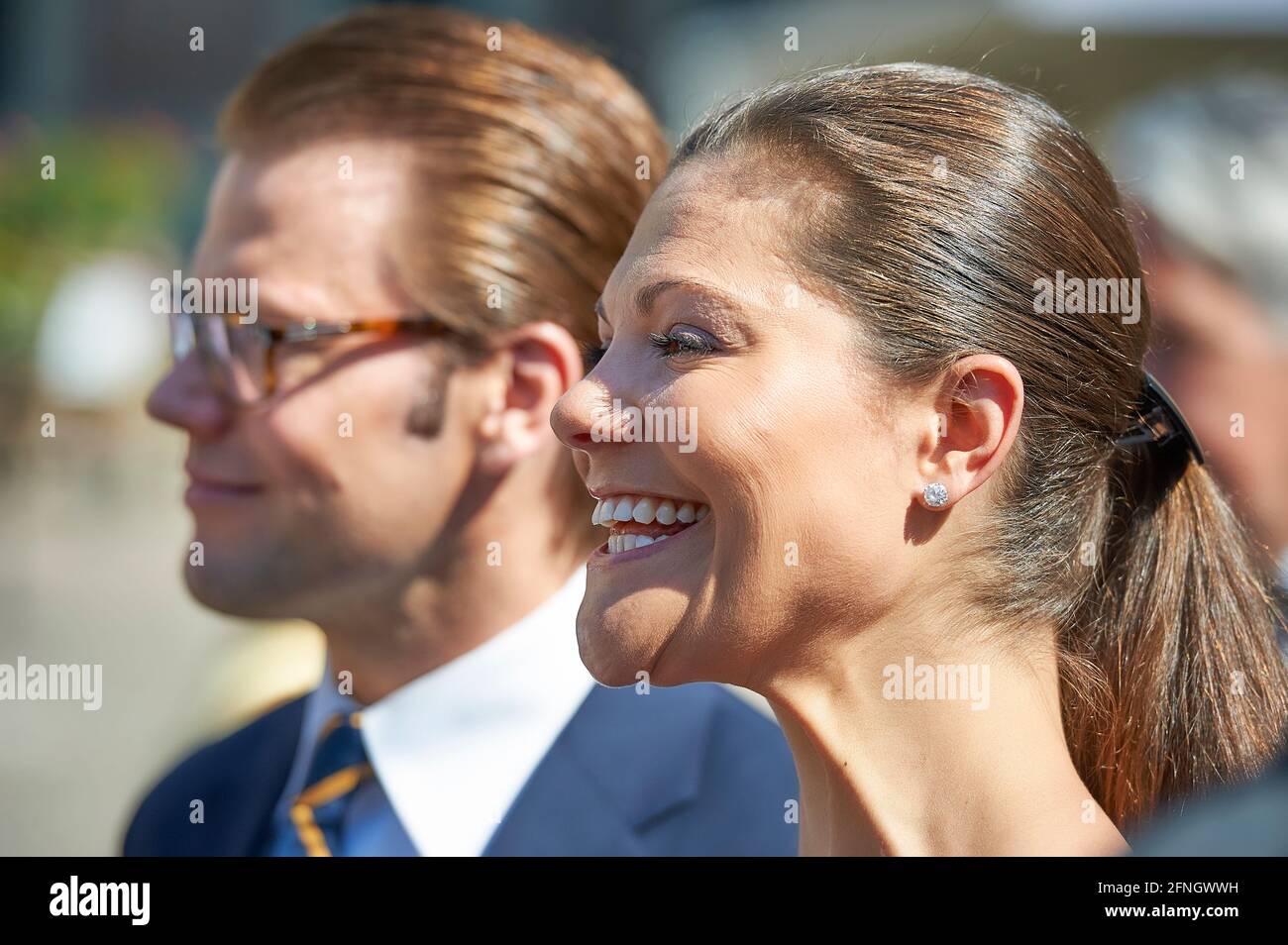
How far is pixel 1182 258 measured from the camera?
347 centimetres

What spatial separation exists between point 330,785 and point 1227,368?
2424 mm

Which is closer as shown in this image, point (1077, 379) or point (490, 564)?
point (1077, 379)

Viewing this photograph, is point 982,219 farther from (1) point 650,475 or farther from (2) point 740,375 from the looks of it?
(1) point 650,475

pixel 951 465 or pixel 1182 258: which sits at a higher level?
pixel 1182 258

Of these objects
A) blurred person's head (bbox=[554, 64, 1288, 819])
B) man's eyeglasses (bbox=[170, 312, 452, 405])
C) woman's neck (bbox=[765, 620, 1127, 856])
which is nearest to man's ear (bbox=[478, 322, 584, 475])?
man's eyeglasses (bbox=[170, 312, 452, 405])

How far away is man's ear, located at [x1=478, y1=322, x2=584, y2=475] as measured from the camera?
106 inches

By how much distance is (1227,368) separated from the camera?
3.37 metres

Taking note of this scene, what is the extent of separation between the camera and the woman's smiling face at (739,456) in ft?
5.55

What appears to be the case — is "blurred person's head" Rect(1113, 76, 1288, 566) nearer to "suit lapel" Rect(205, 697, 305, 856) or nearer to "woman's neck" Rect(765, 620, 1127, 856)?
"woman's neck" Rect(765, 620, 1127, 856)

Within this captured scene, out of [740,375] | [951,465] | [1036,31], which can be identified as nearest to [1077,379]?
[951,465]

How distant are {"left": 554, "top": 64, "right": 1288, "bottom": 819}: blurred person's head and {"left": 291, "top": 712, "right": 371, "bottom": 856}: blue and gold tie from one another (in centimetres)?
103

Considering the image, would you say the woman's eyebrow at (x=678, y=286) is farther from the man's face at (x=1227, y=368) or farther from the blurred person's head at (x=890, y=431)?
the man's face at (x=1227, y=368)

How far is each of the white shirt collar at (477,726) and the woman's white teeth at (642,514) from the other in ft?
2.30

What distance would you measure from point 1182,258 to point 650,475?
2283mm
